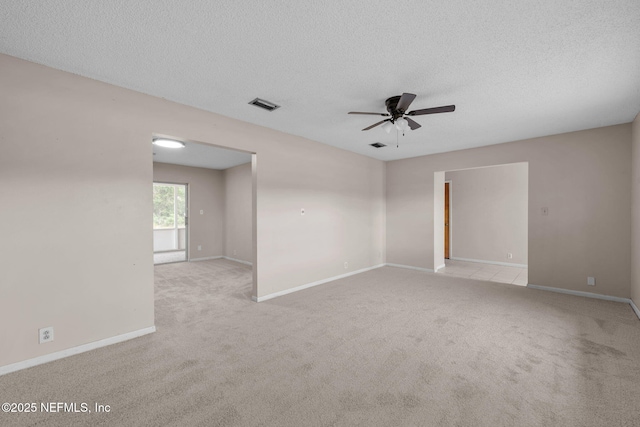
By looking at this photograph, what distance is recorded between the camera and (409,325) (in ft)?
10.1

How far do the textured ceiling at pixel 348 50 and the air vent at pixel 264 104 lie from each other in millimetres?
96

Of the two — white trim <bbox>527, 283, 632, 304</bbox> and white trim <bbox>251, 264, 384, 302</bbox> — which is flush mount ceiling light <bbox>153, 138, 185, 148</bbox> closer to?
white trim <bbox>251, 264, 384, 302</bbox>

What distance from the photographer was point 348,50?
82.6 inches

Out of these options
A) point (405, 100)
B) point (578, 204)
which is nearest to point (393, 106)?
point (405, 100)

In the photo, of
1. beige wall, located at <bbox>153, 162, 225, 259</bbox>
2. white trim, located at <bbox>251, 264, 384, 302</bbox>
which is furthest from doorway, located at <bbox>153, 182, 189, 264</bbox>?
white trim, located at <bbox>251, 264, 384, 302</bbox>

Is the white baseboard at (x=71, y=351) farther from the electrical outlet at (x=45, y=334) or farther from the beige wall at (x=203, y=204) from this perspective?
the beige wall at (x=203, y=204)

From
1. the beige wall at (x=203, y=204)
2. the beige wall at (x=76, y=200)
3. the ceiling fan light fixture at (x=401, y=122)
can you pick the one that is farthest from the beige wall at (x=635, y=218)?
the beige wall at (x=203, y=204)

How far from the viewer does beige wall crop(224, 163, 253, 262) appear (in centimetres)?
686

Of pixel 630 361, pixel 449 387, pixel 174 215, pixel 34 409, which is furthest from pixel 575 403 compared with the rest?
pixel 174 215

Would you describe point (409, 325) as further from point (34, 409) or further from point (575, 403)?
point (34, 409)

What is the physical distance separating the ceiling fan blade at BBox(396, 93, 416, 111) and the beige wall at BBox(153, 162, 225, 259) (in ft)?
20.6

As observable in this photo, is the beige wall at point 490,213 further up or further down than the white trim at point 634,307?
further up

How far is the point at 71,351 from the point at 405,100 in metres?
3.88

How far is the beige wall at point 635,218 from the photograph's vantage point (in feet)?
10.9
